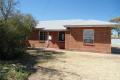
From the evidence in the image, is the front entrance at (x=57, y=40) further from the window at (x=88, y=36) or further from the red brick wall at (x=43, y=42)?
the window at (x=88, y=36)

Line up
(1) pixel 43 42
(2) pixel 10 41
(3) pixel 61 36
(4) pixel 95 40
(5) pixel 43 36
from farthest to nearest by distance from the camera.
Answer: (5) pixel 43 36, (1) pixel 43 42, (3) pixel 61 36, (4) pixel 95 40, (2) pixel 10 41

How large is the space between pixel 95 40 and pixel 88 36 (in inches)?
37.9

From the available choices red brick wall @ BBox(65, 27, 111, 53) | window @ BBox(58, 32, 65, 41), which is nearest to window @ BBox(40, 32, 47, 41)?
window @ BBox(58, 32, 65, 41)

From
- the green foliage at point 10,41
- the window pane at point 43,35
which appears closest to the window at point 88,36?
the window pane at point 43,35

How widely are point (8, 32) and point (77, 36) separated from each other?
34.9 feet

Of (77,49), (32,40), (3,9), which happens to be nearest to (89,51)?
(77,49)

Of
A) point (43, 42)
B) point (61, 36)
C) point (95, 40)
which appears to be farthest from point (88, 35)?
point (43, 42)

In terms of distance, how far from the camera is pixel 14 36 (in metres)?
15.9

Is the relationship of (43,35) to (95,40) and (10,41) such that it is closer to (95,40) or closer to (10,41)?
(95,40)

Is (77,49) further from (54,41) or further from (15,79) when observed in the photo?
(15,79)

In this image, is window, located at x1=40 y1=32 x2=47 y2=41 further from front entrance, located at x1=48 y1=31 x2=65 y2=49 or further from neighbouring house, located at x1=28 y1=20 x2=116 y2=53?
front entrance, located at x1=48 y1=31 x2=65 y2=49

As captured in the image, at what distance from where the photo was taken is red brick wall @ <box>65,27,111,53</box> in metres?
22.7

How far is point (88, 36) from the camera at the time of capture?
2384 cm

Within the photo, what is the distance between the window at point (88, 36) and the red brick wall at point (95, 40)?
36 centimetres
